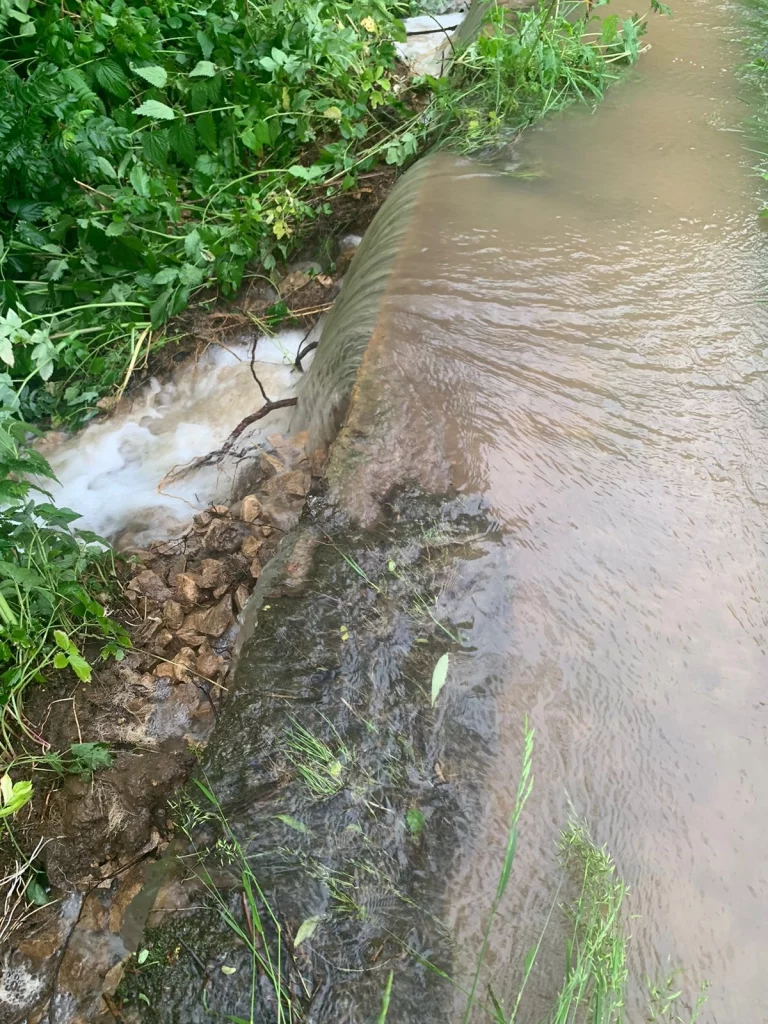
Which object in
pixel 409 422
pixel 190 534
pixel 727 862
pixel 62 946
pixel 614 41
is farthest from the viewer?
pixel 614 41

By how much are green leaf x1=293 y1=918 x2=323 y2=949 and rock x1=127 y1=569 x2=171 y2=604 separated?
1.26m

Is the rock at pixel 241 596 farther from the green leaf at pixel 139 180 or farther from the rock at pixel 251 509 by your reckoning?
the green leaf at pixel 139 180

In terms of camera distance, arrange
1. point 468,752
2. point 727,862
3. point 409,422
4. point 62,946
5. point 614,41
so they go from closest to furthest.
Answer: point 727,862
point 468,752
point 62,946
point 409,422
point 614,41

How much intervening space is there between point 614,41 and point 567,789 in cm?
310

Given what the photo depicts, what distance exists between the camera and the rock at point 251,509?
7.82 feet

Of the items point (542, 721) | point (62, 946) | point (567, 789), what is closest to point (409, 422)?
point (542, 721)

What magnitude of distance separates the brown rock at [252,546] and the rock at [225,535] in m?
0.03

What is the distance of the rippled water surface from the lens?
1405mm

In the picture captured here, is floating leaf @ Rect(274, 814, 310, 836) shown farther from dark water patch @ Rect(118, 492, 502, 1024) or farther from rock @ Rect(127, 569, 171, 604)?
rock @ Rect(127, 569, 171, 604)

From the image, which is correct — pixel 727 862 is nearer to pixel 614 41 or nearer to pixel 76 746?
pixel 76 746

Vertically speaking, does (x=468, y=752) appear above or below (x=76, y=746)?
above

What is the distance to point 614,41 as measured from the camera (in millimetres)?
3004

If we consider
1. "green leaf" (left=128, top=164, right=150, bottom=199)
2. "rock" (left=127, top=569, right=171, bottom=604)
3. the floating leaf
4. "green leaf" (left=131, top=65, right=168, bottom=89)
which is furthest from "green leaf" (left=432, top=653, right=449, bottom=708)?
"green leaf" (left=131, top=65, right=168, bottom=89)

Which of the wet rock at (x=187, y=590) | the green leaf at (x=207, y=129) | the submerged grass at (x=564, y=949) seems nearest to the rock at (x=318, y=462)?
the wet rock at (x=187, y=590)
